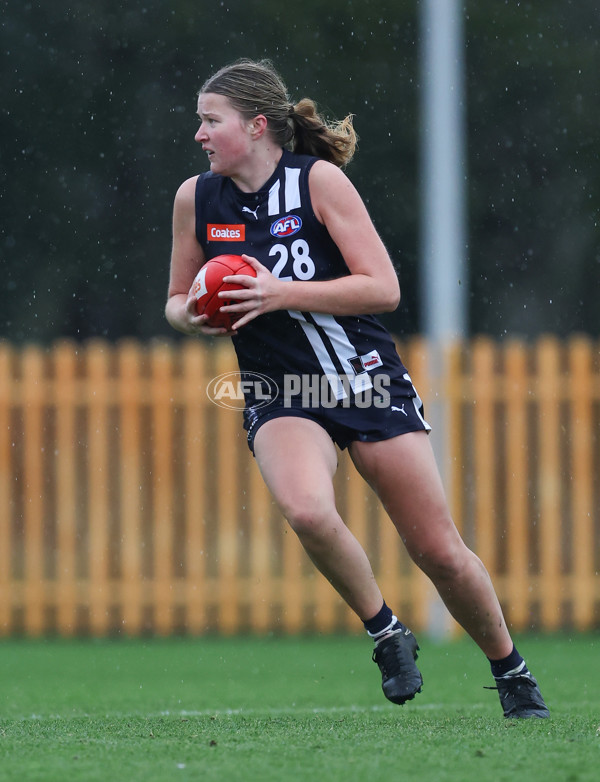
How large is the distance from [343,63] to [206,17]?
164cm

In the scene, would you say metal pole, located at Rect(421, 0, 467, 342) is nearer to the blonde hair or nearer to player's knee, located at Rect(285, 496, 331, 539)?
the blonde hair

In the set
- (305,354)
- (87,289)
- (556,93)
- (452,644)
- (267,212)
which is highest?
(556,93)

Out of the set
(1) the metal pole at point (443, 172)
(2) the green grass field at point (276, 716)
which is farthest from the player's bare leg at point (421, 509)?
(1) the metal pole at point (443, 172)

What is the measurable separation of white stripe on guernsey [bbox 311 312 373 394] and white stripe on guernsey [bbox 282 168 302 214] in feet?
1.24

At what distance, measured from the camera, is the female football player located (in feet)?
14.0

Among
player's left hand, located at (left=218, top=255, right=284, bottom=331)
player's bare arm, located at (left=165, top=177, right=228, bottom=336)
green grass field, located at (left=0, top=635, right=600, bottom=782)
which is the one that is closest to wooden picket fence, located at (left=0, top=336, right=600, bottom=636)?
green grass field, located at (left=0, top=635, right=600, bottom=782)

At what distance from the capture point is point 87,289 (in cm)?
1519

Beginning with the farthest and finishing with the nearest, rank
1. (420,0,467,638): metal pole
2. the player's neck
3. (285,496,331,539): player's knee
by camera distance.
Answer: (420,0,467,638): metal pole < the player's neck < (285,496,331,539): player's knee

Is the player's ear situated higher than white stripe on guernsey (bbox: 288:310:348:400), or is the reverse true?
the player's ear

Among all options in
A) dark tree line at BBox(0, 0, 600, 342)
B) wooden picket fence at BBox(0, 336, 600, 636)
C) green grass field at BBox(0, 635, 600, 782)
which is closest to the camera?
green grass field at BBox(0, 635, 600, 782)

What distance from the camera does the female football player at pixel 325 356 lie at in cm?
426

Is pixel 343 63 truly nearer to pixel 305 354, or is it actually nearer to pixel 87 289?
pixel 87 289

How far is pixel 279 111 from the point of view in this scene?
15.1ft

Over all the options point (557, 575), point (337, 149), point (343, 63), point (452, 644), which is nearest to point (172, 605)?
point (452, 644)
